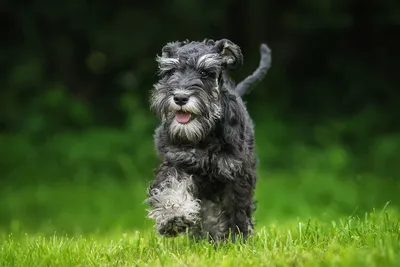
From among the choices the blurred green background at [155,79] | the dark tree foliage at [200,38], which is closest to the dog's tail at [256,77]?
the blurred green background at [155,79]

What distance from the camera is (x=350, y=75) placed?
1927cm

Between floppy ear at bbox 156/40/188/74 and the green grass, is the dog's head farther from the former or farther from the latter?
the green grass

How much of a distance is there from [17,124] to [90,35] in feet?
9.70

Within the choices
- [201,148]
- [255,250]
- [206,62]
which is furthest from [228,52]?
[255,250]

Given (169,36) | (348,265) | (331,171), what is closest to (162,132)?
(348,265)

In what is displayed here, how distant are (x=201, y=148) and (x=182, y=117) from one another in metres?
0.38

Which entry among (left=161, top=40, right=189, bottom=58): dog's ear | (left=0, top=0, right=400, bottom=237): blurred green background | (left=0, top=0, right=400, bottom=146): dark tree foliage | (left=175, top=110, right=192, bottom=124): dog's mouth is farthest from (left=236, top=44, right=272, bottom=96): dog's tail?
(left=0, top=0, right=400, bottom=146): dark tree foliage

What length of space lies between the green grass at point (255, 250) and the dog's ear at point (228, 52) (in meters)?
1.46

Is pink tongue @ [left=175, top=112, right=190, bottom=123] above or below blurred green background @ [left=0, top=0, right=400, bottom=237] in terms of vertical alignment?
below

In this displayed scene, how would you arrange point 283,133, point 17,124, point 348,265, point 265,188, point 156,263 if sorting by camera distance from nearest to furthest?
point 348,265
point 156,263
point 265,188
point 283,133
point 17,124

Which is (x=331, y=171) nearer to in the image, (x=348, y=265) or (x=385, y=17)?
(x=385, y=17)

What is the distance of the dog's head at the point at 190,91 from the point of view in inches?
230

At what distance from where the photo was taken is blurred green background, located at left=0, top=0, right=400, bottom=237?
53.9ft

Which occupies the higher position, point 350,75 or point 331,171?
point 350,75
